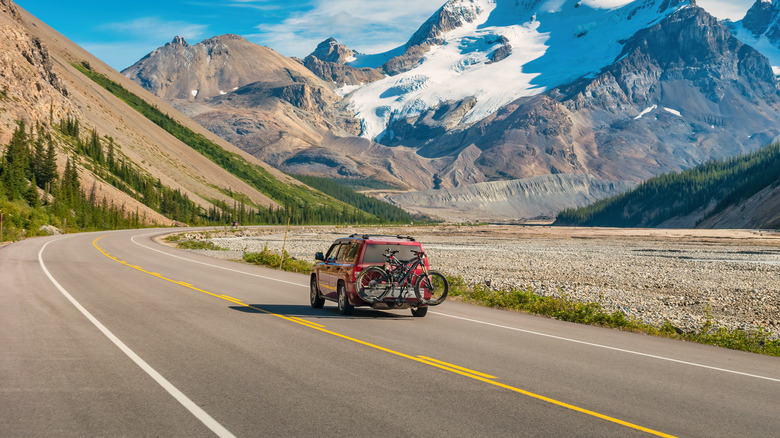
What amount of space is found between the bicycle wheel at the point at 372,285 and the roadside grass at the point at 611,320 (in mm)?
5774

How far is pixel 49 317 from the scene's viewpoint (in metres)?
14.6

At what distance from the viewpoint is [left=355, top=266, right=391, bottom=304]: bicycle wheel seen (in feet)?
52.4

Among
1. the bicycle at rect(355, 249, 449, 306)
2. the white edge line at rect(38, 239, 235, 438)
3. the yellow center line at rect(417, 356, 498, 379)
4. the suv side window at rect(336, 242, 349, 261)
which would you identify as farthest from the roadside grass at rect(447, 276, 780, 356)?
the white edge line at rect(38, 239, 235, 438)

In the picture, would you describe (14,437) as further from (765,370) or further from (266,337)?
(765,370)

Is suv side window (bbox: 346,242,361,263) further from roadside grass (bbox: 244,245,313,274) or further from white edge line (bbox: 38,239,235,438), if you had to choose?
roadside grass (bbox: 244,245,313,274)

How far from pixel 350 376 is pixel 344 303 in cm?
712

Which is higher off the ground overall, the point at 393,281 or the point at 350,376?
the point at 393,281

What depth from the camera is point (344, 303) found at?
1658 cm

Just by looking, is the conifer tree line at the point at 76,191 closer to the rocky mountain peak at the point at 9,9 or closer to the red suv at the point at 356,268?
the rocky mountain peak at the point at 9,9

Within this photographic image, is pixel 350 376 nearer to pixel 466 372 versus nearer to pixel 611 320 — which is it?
pixel 466 372

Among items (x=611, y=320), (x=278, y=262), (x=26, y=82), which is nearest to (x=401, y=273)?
(x=611, y=320)

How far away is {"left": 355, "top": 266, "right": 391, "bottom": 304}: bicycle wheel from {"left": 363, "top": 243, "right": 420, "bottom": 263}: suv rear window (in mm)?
495

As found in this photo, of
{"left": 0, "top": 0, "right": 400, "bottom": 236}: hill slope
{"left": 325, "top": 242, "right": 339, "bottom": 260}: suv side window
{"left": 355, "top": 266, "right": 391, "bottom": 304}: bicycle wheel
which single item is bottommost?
{"left": 355, "top": 266, "right": 391, "bottom": 304}: bicycle wheel

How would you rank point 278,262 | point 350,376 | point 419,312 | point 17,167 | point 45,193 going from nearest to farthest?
point 350,376, point 419,312, point 278,262, point 17,167, point 45,193
